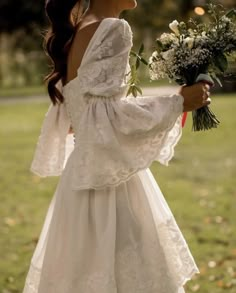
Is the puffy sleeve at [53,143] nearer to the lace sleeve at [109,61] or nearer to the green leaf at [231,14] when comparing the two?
the lace sleeve at [109,61]

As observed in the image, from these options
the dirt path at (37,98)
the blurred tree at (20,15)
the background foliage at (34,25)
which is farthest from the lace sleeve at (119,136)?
the blurred tree at (20,15)

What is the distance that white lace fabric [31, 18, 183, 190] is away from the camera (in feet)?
11.5

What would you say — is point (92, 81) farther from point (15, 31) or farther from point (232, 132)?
point (15, 31)

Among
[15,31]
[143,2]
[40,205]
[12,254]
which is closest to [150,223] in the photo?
[12,254]

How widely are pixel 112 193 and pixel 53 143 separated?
0.59m

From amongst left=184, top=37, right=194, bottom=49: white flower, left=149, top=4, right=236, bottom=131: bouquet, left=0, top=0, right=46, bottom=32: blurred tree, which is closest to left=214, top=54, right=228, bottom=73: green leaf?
left=149, top=4, right=236, bottom=131: bouquet

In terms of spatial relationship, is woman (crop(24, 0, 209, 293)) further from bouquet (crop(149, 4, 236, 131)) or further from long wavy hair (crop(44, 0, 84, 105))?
bouquet (crop(149, 4, 236, 131))

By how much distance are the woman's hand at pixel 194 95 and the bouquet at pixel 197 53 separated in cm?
7

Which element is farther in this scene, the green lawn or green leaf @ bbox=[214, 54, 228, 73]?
the green lawn

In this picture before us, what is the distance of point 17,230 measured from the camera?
7.36m

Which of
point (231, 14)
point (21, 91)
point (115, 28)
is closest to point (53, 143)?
point (115, 28)

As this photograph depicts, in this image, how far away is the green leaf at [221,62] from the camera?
363 centimetres

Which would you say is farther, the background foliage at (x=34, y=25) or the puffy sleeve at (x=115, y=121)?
the background foliage at (x=34, y=25)

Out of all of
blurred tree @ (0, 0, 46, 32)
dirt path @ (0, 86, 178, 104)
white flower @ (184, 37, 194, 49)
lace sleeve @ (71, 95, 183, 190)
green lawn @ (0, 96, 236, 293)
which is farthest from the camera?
blurred tree @ (0, 0, 46, 32)
